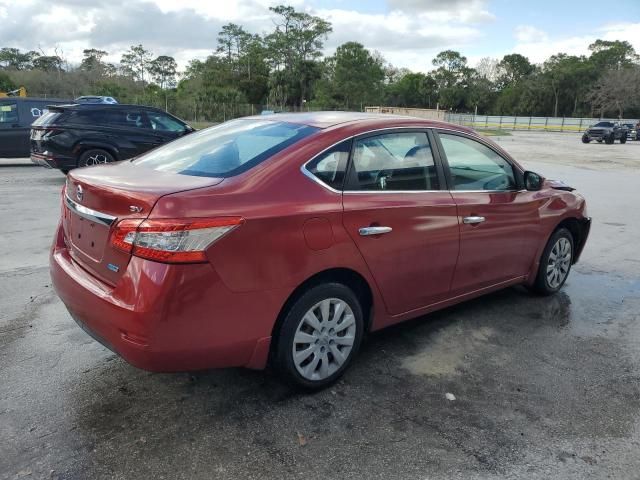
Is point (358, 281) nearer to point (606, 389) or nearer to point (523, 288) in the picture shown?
point (606, 389)

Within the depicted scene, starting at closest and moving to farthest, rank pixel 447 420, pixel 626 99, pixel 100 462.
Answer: pixel 100 462
pixel 447 420
pixel 626 99

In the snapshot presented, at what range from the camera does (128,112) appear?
37.5 feet

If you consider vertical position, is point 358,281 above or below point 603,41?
below

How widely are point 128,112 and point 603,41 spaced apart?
110 meters

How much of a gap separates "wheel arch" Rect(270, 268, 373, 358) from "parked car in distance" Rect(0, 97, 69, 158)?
12472 millimetres

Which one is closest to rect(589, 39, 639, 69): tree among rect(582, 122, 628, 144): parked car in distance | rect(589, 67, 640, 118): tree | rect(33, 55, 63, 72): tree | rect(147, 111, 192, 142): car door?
rect(589, 67, 640, 118): tree

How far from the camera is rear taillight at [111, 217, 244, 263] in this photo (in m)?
2.54

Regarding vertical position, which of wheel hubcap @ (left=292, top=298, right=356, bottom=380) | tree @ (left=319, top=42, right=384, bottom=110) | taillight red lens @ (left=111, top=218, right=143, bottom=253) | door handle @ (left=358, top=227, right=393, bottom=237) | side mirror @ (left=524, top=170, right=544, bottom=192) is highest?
tree @ (left=319, top=42, right=384, bottom=110)

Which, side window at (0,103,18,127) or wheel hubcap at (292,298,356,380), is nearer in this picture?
wheel hubcap at (292,298,356,380)

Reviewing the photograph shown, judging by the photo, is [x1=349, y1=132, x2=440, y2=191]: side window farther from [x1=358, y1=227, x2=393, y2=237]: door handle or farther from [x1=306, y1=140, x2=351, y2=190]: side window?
[x1=358, y1=227, x2=393, y2=237]: door handle

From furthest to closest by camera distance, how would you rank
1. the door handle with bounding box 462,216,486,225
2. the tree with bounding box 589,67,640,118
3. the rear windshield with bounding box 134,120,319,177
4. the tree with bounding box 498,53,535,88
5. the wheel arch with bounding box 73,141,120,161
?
the tree with bounding box 498,53,535,88 → the tree with bounding box 589,67,640,118 → the wheel arch with bounding box 73,141,120,161 → the door handle with bounding box 462,216,486,225 → the rear windshield with bounding box 134,120,319,177

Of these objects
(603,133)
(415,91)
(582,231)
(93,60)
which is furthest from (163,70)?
(582,231)

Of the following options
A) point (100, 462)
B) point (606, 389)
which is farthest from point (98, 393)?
point (606, 389)

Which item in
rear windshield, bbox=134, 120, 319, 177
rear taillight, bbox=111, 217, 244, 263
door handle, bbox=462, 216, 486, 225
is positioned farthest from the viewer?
door handle, bbox=462, 216, 486, 225
